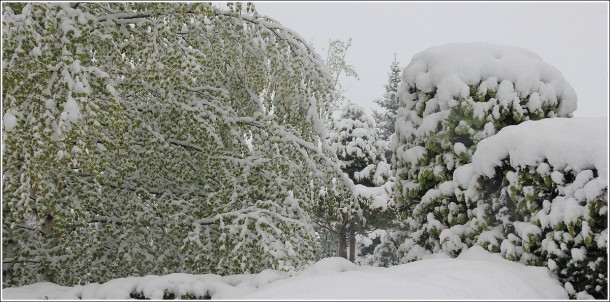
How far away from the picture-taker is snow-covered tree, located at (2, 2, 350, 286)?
15.1 feet

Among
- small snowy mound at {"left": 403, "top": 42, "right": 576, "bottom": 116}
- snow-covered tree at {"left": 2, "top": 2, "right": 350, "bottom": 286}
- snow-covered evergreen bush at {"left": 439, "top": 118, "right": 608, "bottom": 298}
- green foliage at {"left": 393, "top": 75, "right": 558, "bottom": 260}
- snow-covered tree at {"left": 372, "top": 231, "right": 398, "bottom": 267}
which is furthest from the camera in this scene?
snow-covered tree at {"left": 372, "top": 231, "right": 398, "bottom": 267}

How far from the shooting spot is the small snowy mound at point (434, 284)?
2.37 metres

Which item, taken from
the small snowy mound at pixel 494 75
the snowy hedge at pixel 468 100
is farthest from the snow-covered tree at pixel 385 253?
the small snowy mound at pixel 494 75

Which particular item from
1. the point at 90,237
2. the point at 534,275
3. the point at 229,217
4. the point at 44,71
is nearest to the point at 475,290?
the point at 534,275

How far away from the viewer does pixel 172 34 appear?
451cm

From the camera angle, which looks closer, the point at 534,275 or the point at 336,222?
the point at 534,275

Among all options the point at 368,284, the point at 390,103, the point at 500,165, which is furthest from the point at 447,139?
the point at 390,103

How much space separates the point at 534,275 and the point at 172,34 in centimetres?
359

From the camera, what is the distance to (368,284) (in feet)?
8.13

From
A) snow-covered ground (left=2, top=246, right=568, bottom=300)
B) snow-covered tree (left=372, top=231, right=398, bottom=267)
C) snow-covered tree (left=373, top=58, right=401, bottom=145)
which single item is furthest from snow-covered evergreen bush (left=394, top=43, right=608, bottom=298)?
snow-covered tree (left=373, top=58, right=401, bottom=145)

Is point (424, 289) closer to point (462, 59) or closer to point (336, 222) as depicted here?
point (462, 59)

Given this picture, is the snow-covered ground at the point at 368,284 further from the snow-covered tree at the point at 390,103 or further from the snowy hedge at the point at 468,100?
the snow-covered tree at the point at 390,103

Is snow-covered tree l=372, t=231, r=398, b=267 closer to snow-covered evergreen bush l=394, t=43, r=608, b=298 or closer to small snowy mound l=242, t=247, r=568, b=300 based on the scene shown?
snow-covered evergreen bush l=394, t=43, r=608, b=298

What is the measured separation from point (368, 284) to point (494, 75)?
3212mm
